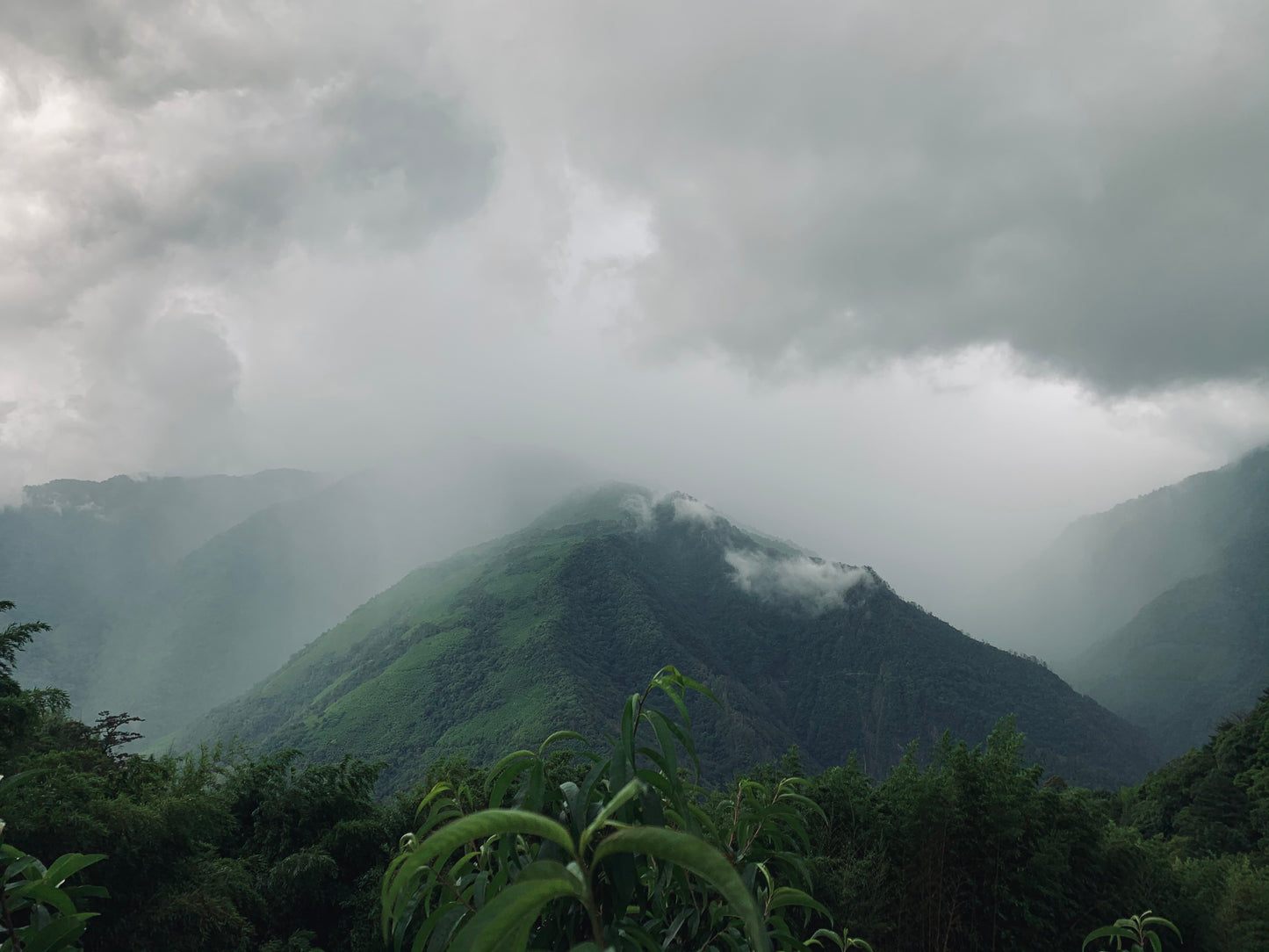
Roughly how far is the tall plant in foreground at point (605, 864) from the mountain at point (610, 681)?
334 feet

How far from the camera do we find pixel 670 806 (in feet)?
7.14

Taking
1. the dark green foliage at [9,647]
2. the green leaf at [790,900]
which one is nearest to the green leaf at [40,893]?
the green leaf at [790,900]

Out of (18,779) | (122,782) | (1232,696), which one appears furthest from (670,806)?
(1232,696)

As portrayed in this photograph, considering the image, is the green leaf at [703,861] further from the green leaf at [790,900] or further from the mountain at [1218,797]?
the mountain at [1218,797]

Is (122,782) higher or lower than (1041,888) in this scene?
higher

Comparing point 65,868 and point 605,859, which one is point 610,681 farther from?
point 605,859

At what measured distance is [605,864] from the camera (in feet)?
4.96

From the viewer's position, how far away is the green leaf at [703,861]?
3.17 ft

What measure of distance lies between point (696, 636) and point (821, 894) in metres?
167

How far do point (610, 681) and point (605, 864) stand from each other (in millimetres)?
143571

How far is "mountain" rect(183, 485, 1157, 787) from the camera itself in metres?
120

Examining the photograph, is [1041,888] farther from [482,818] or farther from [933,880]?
[482,818]

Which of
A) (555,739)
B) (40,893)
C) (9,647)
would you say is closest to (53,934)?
(40,893)

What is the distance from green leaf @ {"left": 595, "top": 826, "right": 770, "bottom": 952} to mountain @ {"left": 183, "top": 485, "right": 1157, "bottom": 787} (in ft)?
339
